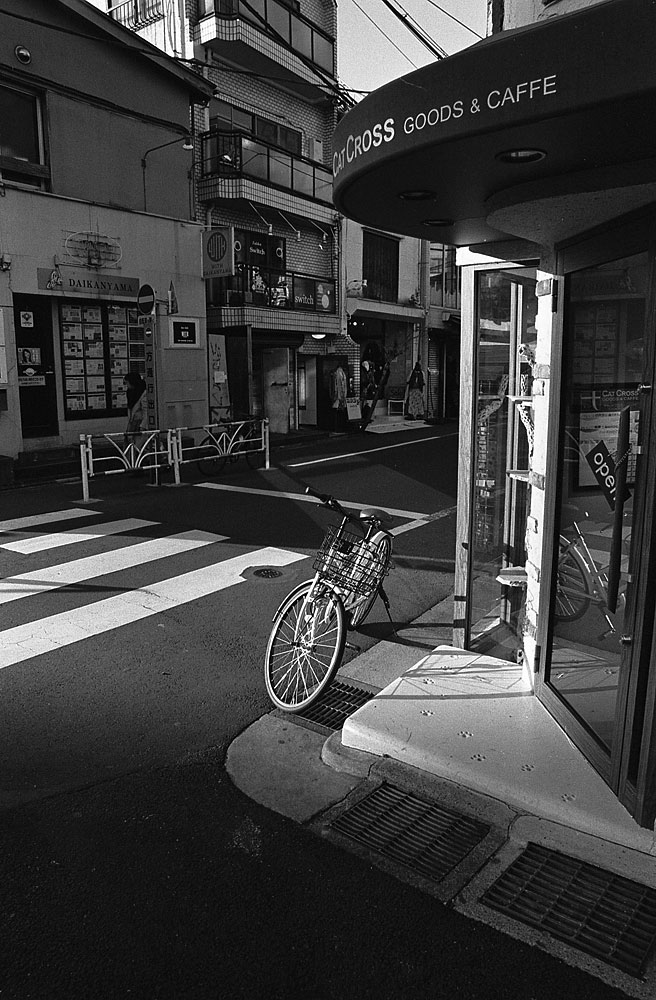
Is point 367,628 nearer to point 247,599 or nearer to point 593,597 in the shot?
point 247,599

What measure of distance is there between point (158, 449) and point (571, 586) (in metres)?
11.0

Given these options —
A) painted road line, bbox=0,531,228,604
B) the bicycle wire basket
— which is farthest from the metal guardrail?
the bicycle wire basket

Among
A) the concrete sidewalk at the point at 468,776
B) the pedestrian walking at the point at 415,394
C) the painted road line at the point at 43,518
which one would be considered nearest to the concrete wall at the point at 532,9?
the concrete sidewalk at the point at 468,776

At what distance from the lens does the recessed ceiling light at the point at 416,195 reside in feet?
11.7

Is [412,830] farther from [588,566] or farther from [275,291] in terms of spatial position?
[275,291]

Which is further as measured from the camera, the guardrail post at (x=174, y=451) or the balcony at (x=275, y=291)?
A: the balcony at (x=275, y=291)

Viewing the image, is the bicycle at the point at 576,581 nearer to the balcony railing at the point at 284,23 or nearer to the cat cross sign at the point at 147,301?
the cat cross sign at the point at 147,301

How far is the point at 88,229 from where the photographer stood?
16.0 metres

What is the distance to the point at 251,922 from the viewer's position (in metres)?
3.00

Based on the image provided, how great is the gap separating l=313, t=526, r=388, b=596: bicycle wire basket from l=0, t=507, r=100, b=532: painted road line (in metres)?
6.14

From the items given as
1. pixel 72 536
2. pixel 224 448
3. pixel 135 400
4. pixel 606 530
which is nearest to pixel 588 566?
pixel 606 530

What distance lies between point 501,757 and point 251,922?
1.57 meters

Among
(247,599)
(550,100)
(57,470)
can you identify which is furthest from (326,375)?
(550,100)

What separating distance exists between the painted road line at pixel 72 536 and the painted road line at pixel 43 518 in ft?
2.14
